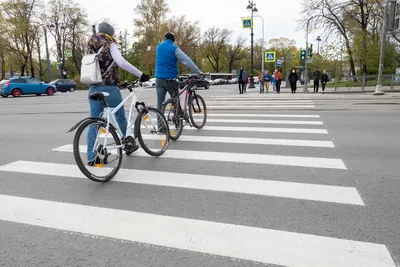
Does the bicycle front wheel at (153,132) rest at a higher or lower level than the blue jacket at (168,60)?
lower

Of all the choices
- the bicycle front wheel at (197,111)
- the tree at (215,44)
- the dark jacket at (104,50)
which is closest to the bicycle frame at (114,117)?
the dark jacket at (104,50)

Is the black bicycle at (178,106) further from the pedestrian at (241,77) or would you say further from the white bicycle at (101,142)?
the pedestrian at (241,77)

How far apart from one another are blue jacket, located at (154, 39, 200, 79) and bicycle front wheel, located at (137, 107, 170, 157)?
107 centimetres

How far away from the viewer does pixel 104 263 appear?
228cm

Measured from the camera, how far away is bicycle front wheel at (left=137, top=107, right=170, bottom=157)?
4832mm

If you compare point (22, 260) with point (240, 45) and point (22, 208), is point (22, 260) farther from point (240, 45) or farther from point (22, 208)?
point (240, 45)

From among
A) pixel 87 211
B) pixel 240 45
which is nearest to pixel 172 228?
pixel 87 211

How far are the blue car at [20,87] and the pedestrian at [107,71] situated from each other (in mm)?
23869

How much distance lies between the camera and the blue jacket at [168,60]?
5738mm

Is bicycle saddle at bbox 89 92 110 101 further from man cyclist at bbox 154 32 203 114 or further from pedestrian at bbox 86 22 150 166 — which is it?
man cyclist at bbox 154 32 203 114

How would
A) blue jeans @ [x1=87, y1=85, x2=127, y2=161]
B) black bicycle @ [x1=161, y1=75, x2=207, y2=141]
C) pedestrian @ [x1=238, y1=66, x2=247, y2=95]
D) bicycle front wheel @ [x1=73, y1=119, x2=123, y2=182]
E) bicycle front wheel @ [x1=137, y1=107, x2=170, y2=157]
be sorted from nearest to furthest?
1. bicycle front wheel @ [x1=73, y1=119, x2=123, y2=182]
2. blue jeans @ [x1=87, y1=85, x2=127, y2=161]
3. bicycle front wheel @ [x1=137, y1=107, x2=170, y2=157]
4. black bicycle @ [x1=161, y1=75, x2=207, y2=141]
5. pedestrian @ [x1=238, y1=66, x2=247, y2=95]

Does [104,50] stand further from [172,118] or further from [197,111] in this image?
[197,111]

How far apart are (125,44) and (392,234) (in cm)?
6380

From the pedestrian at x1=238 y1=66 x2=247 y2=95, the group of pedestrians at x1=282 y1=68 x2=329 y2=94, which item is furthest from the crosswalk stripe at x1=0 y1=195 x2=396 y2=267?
the pedestrian at x1=238 y1=66 x2=247 y2=95
